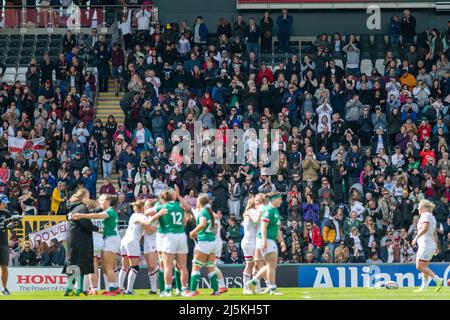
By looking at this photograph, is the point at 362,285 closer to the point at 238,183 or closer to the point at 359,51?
the point at 238,183

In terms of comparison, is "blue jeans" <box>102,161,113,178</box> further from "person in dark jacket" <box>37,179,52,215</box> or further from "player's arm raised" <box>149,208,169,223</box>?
"player's arm raised" <box>149,208,169,223</box>

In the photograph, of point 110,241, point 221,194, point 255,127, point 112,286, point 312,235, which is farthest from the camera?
point 255,127

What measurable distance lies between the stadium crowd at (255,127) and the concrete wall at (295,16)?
1.78 meters

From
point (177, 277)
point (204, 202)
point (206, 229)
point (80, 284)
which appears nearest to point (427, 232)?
point (206, 229)

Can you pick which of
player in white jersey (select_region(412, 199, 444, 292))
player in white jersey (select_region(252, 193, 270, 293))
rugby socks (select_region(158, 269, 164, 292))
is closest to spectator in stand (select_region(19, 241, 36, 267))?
player in white jersey (select_region(252, 193, 270, 293))

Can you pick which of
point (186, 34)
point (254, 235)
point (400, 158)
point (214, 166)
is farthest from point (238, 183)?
point (254, 235)

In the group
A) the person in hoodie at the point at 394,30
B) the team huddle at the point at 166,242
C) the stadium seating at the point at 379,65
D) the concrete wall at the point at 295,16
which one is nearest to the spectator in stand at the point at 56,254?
the team huddle at the point at 166,242

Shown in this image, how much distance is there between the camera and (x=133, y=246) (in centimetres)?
2694

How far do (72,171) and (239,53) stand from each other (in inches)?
297

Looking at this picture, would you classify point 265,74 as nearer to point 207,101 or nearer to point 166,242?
point 207,101

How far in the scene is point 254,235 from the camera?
27.5 metres

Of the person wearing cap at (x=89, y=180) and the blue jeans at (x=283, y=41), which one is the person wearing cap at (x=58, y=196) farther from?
the blue jeans at (x=283, y=41)

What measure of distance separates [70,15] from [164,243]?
877 inches

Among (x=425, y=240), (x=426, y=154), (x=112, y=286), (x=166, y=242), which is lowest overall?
(x=112, y=286)
